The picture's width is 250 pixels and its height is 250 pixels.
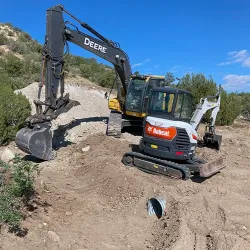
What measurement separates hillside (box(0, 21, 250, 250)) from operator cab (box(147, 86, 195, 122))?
4.95 ft

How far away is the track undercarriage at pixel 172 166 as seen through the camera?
7410 millimetres

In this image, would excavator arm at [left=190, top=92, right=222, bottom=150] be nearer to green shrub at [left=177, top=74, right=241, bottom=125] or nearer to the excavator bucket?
the excavator bucket

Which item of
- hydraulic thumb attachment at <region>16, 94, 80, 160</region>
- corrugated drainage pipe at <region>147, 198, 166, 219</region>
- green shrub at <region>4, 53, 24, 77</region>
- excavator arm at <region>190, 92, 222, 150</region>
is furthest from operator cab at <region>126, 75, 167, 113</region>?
green shrub at <region>4, 53, 24, 77</region>

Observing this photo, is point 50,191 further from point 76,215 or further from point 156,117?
point 156,117

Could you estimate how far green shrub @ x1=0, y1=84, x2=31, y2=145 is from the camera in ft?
31.1

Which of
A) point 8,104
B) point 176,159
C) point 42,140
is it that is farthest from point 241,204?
point 8,104

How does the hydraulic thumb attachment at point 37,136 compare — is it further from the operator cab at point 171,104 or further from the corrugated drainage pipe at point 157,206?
the corrugated drainage pipe at point 157,206

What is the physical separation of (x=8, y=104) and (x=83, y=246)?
21.9ft

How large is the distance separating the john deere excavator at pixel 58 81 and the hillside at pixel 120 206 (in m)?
0.82

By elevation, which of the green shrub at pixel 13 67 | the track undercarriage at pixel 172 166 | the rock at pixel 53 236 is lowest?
the rock at pixel 53 236

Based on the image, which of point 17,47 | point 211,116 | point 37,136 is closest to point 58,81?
point 37,136

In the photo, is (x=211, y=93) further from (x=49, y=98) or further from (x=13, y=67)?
(x=13, y=67)

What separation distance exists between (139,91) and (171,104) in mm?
3306

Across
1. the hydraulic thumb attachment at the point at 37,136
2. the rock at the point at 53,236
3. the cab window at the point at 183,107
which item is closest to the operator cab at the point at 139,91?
the cab window at the point at 183,107
